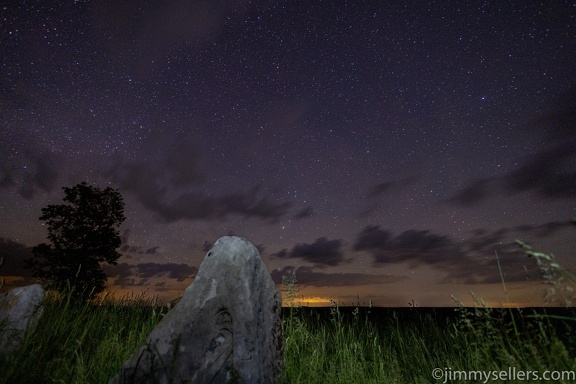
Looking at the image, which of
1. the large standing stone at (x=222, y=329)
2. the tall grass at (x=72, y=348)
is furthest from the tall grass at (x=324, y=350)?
the large standing stone at (x=222, y=329)

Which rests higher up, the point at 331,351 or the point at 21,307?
the point at 21,307

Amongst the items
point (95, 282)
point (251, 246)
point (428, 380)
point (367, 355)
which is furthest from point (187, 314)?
point (95, 282)

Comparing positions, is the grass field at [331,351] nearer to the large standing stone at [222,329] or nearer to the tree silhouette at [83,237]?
the large standing stone at [222,329]

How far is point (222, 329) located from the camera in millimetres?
3057

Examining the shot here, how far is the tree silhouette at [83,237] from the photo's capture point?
48.1ft

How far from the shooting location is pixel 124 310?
583cm

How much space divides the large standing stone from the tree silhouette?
1336 cm

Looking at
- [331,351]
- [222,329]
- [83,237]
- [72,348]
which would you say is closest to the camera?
[222,329]

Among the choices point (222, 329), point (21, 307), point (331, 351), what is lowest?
point (331, 351)

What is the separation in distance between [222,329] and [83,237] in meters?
15.0

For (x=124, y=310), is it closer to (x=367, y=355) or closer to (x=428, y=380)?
(x=367, y=355)

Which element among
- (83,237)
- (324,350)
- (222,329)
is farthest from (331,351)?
(83,237)

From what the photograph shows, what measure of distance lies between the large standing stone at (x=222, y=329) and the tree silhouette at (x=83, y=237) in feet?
43.8

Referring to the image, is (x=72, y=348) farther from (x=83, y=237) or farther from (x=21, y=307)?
(x=83, y=237)
